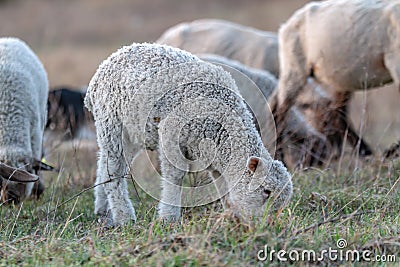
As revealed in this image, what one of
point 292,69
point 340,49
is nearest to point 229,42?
point 292,69

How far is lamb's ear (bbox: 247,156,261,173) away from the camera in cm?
481

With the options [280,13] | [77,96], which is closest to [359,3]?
[77,96]

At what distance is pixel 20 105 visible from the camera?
22.0 feet

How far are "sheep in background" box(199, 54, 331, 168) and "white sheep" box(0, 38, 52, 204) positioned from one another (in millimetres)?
1995

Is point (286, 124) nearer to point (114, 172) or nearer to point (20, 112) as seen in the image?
point (20, 112)

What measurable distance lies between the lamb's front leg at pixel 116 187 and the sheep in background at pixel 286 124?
2326 millimetres

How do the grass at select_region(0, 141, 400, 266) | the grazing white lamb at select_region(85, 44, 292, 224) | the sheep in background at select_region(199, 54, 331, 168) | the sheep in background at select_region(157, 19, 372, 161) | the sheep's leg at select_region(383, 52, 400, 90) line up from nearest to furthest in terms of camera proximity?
the grass at select_region(0, 141, 400, 266) → the grazing white lamb at select_region(85, 44, 292, 224) → the sheep in background at select_region(199, 54, 331, 168) → the sheep's leg at select_region(383, 52, 400, 90) → the sheep in background at select_region(157, 19, 372, 161)

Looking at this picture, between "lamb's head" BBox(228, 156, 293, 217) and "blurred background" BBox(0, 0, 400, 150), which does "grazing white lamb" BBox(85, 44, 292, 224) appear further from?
"blurred background" BBox(0, 0, 400, 150)

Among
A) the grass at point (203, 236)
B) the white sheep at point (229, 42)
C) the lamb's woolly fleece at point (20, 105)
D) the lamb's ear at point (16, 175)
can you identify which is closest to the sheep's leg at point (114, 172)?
the grass at point (203, 236)

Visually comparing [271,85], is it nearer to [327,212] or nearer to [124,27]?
[327,212]

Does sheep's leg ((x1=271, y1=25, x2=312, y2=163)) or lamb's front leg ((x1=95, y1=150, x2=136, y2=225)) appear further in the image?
sheep's leg ((x1=271, y1=25, x2=312, y2=163))

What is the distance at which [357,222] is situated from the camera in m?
5.19

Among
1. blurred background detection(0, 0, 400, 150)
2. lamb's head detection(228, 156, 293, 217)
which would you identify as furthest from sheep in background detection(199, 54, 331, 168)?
blurred background detection(0, 0, 400, 150)

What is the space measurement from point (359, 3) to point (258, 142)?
4203 mm
